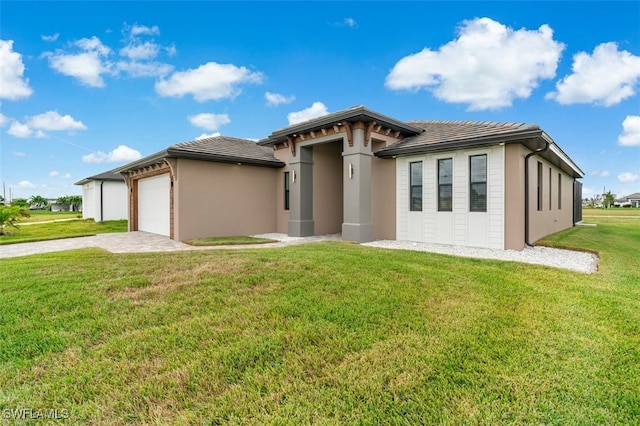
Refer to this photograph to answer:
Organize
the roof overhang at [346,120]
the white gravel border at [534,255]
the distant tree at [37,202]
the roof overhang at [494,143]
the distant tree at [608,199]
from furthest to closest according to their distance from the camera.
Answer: the distant tree at [608,199] → the distant tree at [37,202] → the roof overhang at [346,120] → the roof overhang at [494,143] → the white gravel border at [534,255]

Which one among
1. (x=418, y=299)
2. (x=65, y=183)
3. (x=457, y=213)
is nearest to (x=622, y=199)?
(x=457, y=213)

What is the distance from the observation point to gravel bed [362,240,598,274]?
7160 millimetres

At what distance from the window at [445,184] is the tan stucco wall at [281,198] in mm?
6356

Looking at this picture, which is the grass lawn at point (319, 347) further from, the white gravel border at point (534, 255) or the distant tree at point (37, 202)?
the distant tree at point (37, 202)

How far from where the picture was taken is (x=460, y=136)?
9414 mm

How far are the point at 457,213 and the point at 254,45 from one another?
11.0 m

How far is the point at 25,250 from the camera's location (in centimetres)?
966

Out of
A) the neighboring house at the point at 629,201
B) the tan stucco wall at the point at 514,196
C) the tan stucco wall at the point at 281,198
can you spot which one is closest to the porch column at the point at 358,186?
the tan stucco wall at the point at 281,198

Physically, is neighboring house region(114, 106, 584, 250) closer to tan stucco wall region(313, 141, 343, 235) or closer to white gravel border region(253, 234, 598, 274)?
tan stucco wall region(313, 141, 343, 235)

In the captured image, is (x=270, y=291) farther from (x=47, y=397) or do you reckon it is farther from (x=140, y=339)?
(x=47, y=397)

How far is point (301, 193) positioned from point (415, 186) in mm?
4463

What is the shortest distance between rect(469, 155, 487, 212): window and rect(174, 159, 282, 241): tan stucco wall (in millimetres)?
7752

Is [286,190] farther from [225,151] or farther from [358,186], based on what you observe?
[358,186]

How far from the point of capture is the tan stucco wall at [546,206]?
406 inches
